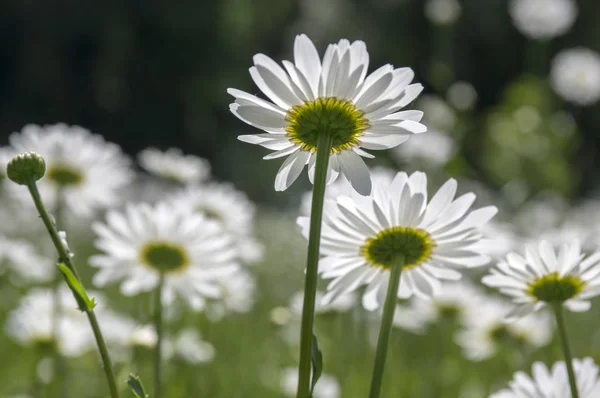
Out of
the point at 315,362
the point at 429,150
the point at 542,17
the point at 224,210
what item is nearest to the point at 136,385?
the point at 315,362

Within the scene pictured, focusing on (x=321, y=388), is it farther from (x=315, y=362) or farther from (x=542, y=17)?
(x=542, y=17)

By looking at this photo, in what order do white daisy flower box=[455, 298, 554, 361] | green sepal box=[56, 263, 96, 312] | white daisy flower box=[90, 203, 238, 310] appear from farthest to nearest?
white daisy flower box=[455, 298, 554, 361] → white daisy flower box=[90, 203, 238, 310] → green sepal box=[56, 263, 96, 312]

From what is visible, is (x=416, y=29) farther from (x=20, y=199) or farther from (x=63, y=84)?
(x=20, y=199)

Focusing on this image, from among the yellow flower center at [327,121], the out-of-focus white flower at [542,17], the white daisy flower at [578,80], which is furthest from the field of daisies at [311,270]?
the white daisy flower at [578,80]

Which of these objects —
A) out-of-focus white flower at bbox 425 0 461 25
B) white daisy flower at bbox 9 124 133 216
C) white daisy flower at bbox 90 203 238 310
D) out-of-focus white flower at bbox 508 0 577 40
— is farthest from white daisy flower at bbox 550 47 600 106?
white daisy flower at bbox 90 203 238 310

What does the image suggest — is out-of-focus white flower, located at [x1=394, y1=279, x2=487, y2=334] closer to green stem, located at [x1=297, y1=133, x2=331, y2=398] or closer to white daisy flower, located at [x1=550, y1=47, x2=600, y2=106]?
green stem, located at [x1=297, y1=133, x2=331, y2=398]

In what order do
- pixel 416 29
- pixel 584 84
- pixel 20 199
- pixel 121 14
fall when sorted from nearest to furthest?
1. pixel 20 199
2. pixel 584 84
3. pixel 121 14
4. pixel 416 29

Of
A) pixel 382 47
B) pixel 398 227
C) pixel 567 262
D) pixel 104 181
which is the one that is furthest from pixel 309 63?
pixel 382 47
